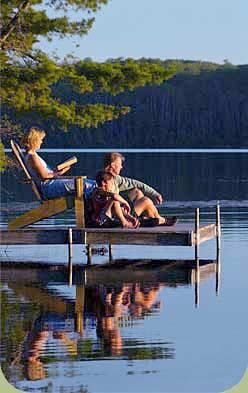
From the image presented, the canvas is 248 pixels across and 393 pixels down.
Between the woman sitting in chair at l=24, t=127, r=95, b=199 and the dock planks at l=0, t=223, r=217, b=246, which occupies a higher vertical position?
the woman sitting in chair at l=24, t=127, r=95, b=199

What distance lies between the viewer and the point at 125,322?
9008 millimetres

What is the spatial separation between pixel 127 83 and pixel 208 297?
6611 mm

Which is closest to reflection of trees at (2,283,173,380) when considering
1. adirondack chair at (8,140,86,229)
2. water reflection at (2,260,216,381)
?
water reflection at (2,260,216,381)

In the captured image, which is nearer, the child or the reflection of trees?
the reflection of trees

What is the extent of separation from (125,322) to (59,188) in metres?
4.07

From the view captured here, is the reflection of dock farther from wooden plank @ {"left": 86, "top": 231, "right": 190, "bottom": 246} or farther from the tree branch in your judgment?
the tree branch

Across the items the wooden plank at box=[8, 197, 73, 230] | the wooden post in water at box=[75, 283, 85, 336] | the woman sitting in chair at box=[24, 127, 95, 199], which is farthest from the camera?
the wooden plank at box=[8, 197, 73, 230]

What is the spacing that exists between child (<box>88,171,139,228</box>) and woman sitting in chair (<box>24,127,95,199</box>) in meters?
0.21

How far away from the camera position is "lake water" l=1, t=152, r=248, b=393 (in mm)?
7094

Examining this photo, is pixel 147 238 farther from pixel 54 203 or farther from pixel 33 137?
pixel 33 137

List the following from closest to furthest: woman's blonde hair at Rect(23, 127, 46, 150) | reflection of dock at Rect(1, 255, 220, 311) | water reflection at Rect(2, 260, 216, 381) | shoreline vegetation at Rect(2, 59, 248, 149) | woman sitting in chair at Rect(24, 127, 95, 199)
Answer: water reflection at Rect(2, 260, 216, 381)
reflection of dock at Rect(1, 255, 220, 311)
woman's blonde hair at Rect(23, 127, 46, 150)
woman sitting in chair at Rect(24, 127, 95, 199)
shoreline vegetation at Rect(2, 59, 248, 149)

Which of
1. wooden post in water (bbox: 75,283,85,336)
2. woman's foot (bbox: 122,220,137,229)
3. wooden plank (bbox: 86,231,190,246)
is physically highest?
woman's foot (bbox: 122,220,137,229)

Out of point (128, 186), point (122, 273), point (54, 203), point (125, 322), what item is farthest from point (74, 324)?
point (128, 186)

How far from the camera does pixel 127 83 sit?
16438 mm
